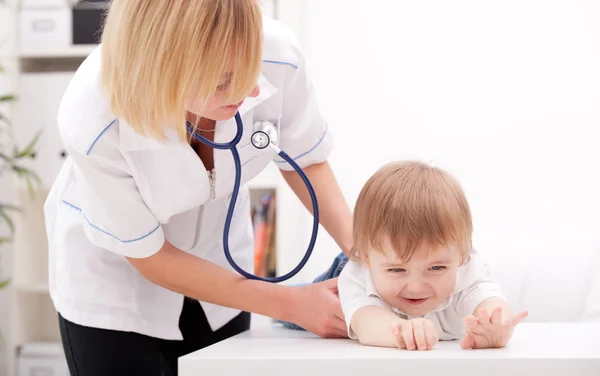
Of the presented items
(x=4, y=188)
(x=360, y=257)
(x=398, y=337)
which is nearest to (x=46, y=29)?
(x=4, y=188)

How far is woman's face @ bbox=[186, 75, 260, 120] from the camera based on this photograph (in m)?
1.01

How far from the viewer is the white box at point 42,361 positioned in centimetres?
270

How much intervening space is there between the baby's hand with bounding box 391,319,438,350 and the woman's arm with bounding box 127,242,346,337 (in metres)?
0.22

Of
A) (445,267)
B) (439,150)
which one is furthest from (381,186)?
(439,150)

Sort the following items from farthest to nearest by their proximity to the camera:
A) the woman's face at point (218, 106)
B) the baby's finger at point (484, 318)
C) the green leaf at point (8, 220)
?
the green leaf at point (8, 220)
the woman's face at point (218, 106)
the baby's finger at point (484, 318)

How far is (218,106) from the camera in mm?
1028

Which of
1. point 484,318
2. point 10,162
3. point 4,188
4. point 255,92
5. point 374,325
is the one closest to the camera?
point 484,318

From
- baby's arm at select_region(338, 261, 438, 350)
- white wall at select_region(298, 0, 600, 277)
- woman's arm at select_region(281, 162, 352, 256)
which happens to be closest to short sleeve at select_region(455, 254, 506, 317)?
baby's arm at select_region(338, 261, 438, 350)

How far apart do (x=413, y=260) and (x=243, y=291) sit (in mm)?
311

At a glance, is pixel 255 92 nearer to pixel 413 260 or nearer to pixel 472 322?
pixel 413 260

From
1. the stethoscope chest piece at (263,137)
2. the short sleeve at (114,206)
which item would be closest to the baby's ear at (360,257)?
the stethoscope chest piece at (263,137)

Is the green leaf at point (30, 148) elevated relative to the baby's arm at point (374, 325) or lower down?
lower down

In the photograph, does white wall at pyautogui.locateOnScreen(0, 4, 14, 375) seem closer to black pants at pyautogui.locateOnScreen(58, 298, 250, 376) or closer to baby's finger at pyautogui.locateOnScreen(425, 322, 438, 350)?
black pants at pyautogui.locateOnScreen(58, 298, 250, 376)

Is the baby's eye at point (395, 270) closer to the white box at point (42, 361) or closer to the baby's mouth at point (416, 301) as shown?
the baby's mouth at point (416, 301)
